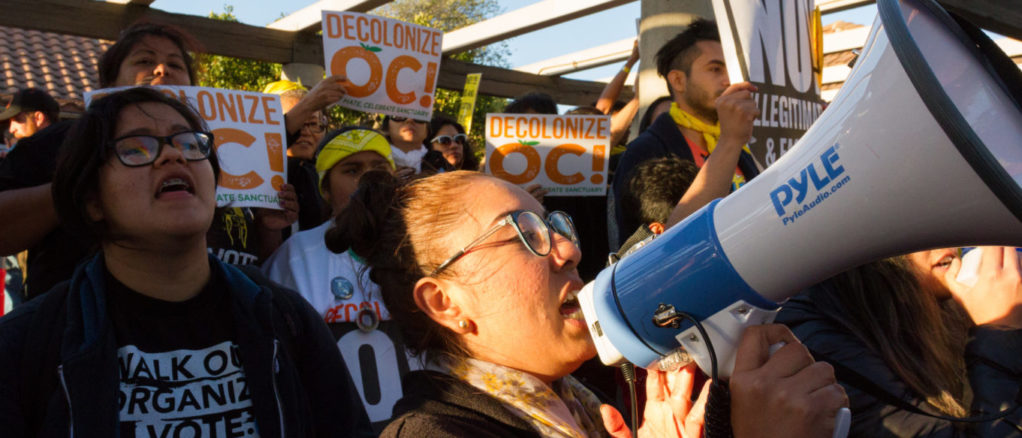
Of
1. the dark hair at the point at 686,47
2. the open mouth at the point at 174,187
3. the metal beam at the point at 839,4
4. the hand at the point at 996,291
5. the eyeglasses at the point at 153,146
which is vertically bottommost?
the hand at the point at 996,291

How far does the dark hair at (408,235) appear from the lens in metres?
1.65

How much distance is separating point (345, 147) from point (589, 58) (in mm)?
5439

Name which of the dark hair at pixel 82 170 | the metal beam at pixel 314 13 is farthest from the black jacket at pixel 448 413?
the metal beam at pixel 314 13

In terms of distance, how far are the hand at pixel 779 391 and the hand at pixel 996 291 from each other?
4.30 ft

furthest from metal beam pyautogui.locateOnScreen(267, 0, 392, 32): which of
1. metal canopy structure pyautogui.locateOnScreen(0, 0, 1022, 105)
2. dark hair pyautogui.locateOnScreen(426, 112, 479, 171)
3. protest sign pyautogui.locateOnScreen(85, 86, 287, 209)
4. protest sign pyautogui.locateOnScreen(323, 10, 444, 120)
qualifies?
protest sign pyautogui.locateOnScreen(85, 86, 287, 209)

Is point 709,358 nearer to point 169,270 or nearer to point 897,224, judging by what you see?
point 897,224

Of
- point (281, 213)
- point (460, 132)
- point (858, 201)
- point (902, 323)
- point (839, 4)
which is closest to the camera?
point (858, 201)

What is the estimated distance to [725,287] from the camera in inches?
49.3

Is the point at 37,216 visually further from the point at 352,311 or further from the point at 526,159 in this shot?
the point at 526,159

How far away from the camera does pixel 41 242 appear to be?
7.55ft

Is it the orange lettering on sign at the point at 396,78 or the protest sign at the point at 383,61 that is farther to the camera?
the orange lettering on sign at the point at 396,78

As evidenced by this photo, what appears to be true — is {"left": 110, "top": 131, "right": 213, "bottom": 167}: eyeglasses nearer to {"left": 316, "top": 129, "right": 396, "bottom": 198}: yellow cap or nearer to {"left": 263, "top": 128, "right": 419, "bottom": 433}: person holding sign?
{"left": 263, "top": 128, "right": 419, "bottom": 433}: person holding sign

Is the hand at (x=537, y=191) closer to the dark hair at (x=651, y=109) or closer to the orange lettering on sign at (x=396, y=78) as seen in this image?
the dark hair at (x=651, y=109)

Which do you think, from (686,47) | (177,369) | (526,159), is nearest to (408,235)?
(177,369)
